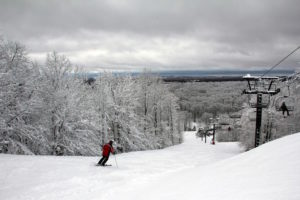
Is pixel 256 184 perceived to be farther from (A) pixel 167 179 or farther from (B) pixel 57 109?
(B) pixel 57 109

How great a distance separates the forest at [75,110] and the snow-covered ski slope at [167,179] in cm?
777

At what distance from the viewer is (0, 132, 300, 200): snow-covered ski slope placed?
4.94 m

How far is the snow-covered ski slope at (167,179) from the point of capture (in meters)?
4.94

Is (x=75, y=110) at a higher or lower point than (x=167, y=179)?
higher

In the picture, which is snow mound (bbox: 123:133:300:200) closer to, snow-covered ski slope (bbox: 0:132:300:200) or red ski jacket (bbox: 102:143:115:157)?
snow-covered ski slope (bbox: 0:132:300:200)

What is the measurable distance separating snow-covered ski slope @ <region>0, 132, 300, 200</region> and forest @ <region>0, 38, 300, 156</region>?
25.5ft

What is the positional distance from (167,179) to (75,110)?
17.8 metres

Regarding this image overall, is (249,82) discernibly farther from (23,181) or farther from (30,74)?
(30,74)

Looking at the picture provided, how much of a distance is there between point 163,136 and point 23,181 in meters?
31.2

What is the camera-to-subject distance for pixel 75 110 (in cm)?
2462

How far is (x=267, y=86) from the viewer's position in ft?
63.1

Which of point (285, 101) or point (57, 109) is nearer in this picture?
point (285, 101)

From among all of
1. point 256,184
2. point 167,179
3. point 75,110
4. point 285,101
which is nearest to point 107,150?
point 167,179

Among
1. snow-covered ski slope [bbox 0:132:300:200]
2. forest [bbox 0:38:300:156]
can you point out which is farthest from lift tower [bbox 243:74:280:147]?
snow-covered ski slope [bbox 0:132:300:200]
